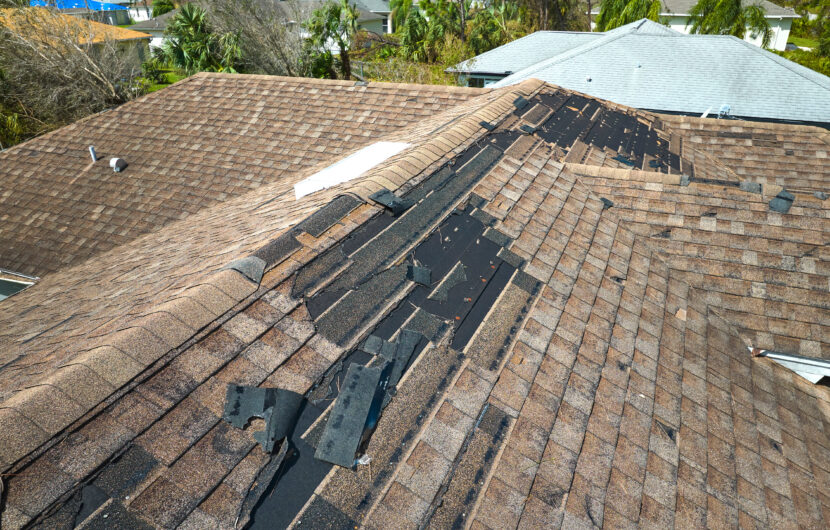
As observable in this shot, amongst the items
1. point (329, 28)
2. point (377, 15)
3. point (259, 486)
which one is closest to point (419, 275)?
point (259, 486)

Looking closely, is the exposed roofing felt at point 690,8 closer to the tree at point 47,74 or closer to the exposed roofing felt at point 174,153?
the exposed roofing felt at point 174,153

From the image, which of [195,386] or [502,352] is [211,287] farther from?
[502,352]

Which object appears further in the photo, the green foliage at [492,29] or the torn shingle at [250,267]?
the green foliage at [492,29]

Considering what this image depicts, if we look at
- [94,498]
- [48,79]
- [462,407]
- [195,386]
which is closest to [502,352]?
[462,407]

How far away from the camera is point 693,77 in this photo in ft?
61.0

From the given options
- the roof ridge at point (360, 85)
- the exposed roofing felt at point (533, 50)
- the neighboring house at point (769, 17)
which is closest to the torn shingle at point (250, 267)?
the roof ridge at point (360, 85)

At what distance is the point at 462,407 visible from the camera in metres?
3.34

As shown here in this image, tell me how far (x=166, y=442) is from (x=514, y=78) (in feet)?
70.6

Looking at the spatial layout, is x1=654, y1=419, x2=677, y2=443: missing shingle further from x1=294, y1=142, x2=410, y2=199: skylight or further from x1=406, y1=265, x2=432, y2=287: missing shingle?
x1=294, y1=142, x2=410, y2=199: skylight

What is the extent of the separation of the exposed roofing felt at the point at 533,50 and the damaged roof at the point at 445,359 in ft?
61.8

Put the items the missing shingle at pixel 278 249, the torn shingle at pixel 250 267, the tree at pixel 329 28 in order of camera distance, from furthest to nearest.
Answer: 1. the tree at pixel 329 28
2. the missing shingle at pixel 278 249
3. the torn shingle at pixel 250 267

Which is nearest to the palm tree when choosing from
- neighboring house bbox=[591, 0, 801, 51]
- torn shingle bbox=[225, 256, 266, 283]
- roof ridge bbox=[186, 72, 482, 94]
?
neighboring house bbox=[591, 0, 801, 51]

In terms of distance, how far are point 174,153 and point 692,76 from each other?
20694 mm

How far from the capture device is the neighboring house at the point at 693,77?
17000 mm
